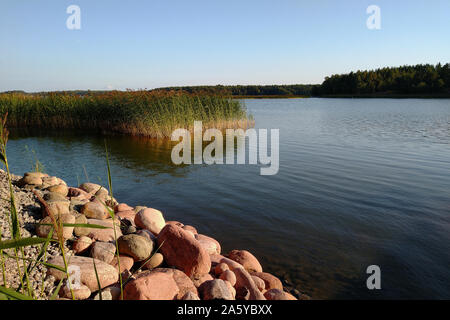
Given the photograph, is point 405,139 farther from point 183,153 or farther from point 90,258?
point 90,258

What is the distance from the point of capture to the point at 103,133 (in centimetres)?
2056

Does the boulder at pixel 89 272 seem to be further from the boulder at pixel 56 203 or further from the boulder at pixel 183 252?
the boulder at pixel 56 203

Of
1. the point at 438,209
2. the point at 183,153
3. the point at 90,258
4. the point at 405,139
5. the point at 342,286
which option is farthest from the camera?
the point at 405,139

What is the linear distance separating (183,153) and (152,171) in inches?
122

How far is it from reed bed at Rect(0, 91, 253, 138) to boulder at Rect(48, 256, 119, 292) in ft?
44.3

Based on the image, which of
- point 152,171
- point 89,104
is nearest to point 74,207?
point 152,171

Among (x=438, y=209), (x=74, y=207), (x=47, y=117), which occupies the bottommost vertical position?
(x=438, y=209)

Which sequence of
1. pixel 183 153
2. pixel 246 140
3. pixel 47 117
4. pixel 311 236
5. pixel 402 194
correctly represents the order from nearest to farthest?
1. pixel 311 236
2. pixel 402 194
3. pixel 183 153
4. pixel 246 140
5. pixel 47 117

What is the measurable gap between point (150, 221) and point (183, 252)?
125cm

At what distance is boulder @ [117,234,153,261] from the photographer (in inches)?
163

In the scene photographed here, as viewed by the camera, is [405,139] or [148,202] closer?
[148,202]

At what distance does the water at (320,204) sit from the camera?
15.7 feet

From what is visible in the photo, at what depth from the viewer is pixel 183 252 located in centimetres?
423

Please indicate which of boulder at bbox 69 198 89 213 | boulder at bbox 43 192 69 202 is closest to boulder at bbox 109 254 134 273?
boulder at bbox 69 198 89 213
